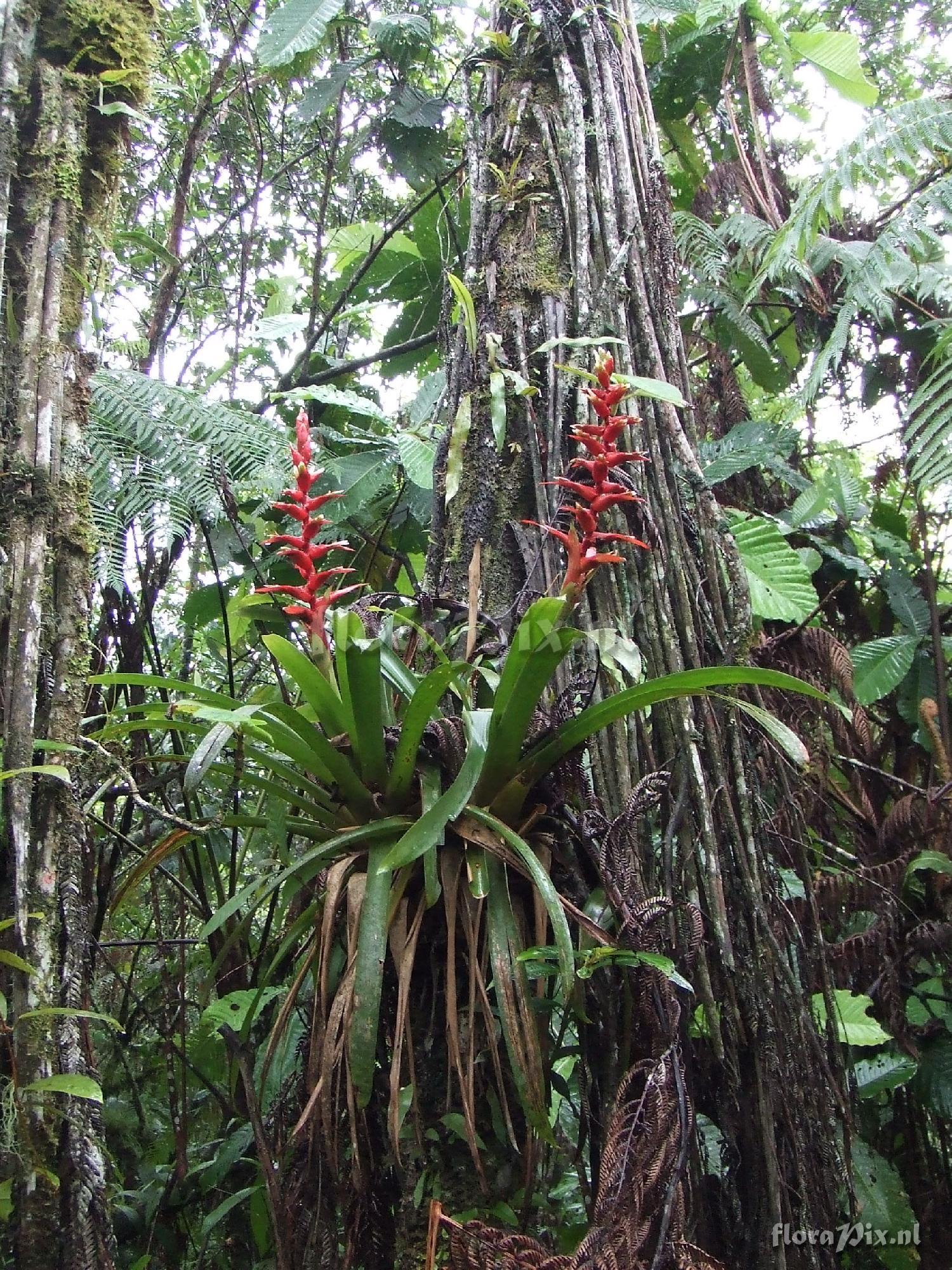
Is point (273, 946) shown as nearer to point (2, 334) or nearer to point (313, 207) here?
point (2, 334)

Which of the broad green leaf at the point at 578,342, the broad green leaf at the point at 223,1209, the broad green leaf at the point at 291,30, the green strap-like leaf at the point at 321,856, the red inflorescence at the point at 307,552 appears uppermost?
the broad green leaf at the point at 291,30

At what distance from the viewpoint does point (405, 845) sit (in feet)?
3.60

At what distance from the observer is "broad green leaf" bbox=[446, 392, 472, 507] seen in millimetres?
1696

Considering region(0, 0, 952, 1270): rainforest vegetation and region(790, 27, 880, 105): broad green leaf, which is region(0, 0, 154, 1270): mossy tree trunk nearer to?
region(0, 0, 952, 1270): rainforest vegetation

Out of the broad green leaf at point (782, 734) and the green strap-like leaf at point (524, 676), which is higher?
the green strap-like leaf at point (524, 676)

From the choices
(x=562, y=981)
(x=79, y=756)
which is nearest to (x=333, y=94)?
(x=79, y=756)

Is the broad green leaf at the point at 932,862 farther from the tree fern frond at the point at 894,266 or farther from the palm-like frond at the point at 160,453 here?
the palm-like frond at the point at 160,453

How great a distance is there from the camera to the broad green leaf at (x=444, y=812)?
1.09 metres

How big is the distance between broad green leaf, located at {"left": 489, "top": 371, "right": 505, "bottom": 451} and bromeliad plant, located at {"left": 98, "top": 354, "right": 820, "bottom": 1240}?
0.34 metres

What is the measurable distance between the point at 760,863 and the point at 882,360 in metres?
2.53

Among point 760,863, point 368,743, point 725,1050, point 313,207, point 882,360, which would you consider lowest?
point 725,1050

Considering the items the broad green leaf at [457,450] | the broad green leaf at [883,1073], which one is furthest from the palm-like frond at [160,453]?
the broad green leaf at [883,1073]

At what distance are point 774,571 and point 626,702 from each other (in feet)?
4.53

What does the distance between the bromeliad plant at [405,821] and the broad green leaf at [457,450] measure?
0.42 m
